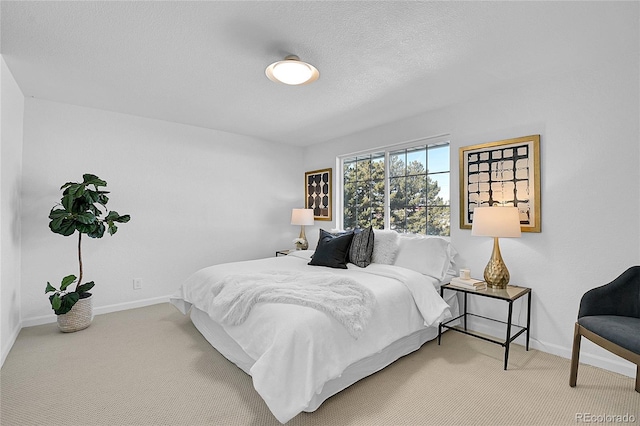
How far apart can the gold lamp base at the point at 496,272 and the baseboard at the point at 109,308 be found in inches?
152

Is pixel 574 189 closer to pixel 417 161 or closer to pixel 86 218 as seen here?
pixel 417 161

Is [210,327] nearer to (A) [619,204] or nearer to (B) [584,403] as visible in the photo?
(B) [584,403]

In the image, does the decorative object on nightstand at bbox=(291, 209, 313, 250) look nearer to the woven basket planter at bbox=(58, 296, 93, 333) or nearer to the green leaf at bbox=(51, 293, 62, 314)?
the woven basket planter at bbox=(58, 296, 93, 333)

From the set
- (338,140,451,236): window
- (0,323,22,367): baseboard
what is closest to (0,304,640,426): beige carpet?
(0,323,22,367): baseboard

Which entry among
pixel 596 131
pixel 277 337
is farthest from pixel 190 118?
pixel 596 131

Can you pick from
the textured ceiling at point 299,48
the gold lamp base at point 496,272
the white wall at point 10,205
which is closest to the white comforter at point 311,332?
the gold lamp base at point 496,272

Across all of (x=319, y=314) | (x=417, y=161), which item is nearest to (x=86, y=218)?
(x=319, y=314)

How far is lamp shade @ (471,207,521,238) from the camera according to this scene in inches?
100

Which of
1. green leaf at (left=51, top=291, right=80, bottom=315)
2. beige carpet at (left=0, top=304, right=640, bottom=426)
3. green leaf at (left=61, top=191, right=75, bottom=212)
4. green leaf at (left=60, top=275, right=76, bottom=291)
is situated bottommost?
beige carpet at (left=0, top=304, right=640, bottom=426)

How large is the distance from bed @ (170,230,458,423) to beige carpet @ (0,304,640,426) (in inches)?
6.4

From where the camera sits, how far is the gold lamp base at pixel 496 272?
267 cm

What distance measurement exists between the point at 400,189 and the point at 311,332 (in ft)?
8.63

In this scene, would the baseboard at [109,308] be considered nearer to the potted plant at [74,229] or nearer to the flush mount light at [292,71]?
the potted plant at [74,229]

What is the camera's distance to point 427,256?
3123 millimetres
